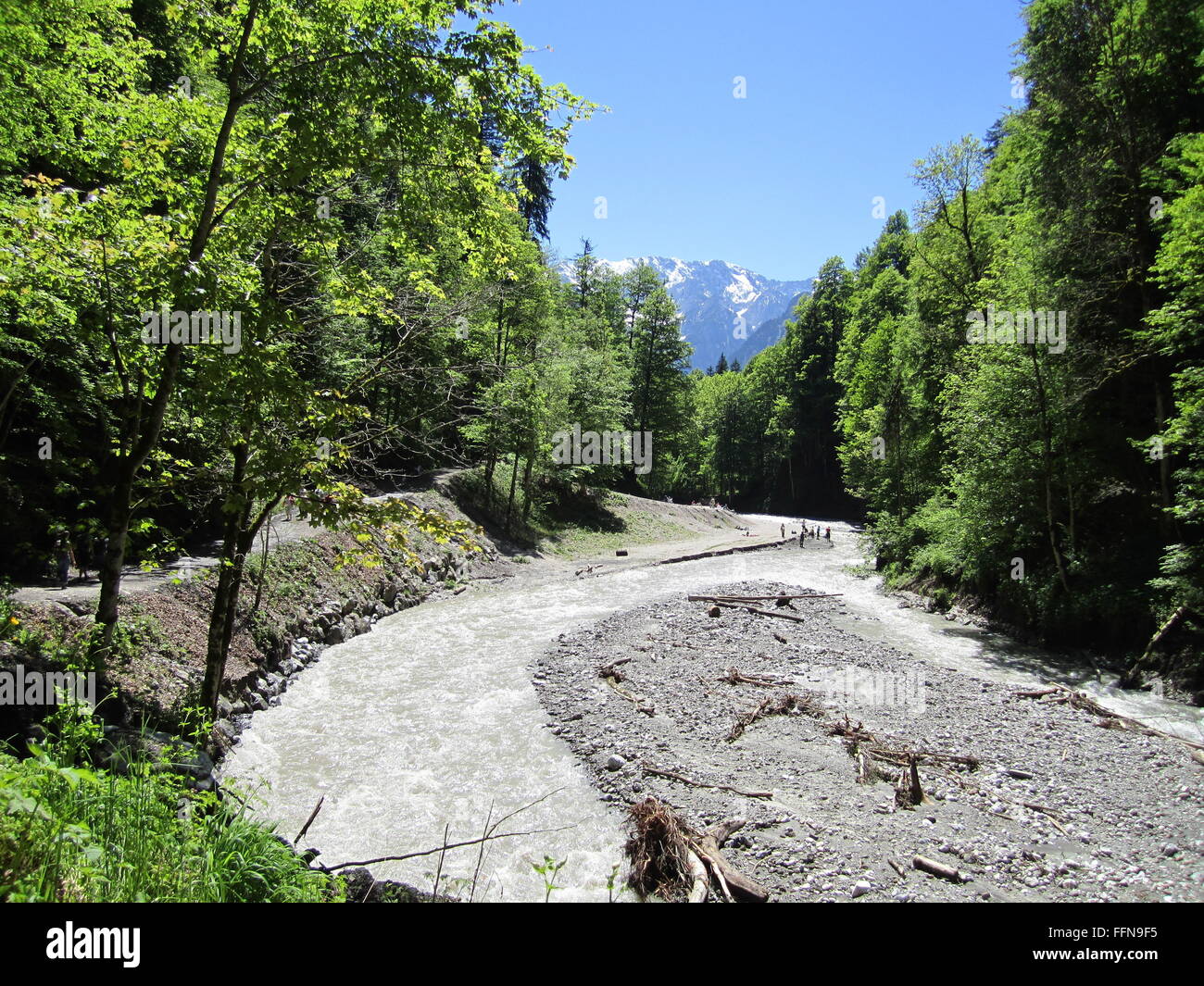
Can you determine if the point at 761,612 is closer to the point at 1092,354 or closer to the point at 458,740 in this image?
the point at 1092,354

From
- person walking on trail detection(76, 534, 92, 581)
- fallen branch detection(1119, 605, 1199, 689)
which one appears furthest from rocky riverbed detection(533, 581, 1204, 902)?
person walking on trail detection(76, 534, 92, 581)

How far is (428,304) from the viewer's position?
682 cm

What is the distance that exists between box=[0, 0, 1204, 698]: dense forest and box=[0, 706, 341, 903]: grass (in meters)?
2.28

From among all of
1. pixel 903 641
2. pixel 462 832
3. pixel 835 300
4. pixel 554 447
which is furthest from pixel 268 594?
pixel 835 300

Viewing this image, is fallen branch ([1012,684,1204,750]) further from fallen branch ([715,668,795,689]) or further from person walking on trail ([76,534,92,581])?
person walking on trail ([76,534,92,581])

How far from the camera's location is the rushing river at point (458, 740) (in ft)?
→ 24.3

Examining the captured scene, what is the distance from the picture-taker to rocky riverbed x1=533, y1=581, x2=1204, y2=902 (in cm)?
681

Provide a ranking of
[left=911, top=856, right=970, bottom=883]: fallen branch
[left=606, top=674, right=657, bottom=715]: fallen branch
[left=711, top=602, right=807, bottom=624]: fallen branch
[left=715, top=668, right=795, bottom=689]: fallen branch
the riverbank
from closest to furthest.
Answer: the riverbank, [left=911, top=856, right=970, bottom=883]: fallen branch, [left=606, top=674, right=657, bottom=715]: fallen branch, [left=715, top=668, right=795, bottom=689]: fallen branch, [left=711, top=602, right=807, bottom=624]: fallen branch

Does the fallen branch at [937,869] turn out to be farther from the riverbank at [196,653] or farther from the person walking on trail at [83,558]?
the person walking on trail at [83,558]

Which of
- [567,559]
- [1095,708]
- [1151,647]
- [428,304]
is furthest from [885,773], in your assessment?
[567,559]

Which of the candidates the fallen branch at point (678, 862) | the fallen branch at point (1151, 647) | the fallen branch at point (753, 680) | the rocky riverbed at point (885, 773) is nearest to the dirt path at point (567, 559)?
the fallen branch at point (678, 862)

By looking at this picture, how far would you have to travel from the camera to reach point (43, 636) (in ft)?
26.7

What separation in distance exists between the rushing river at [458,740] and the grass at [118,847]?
764 mm
